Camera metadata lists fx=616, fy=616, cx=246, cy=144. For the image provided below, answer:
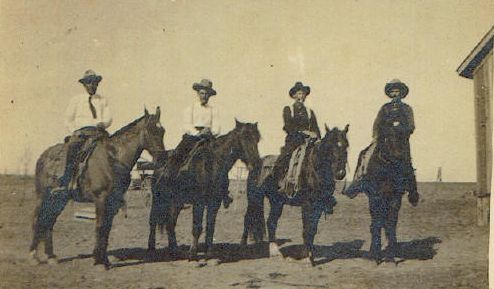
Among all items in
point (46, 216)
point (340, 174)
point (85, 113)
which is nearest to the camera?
point (340, 174)

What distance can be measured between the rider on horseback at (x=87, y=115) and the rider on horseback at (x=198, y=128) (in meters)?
0.86

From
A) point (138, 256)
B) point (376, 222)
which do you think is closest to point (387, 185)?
point (376, 222)

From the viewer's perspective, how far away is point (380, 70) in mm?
7020

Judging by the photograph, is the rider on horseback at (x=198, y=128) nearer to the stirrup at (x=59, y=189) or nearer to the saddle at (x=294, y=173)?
the saddle at (x=294, y=173)

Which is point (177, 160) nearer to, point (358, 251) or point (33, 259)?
point (33, 259)

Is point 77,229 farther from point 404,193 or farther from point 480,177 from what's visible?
point 480,177

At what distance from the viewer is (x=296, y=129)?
702cm

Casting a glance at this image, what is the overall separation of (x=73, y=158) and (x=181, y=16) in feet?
6.65

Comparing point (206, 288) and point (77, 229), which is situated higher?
point (77, 229)

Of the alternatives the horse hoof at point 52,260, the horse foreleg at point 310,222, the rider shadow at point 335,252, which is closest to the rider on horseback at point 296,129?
the horse foreleg at point 310,222

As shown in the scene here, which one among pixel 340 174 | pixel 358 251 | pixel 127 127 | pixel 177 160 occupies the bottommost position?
pixel 358 251

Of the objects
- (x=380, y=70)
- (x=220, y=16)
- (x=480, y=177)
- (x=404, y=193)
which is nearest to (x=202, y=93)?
(x=220, y=16)

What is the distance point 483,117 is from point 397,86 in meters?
1.01

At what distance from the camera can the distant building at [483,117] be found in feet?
22.4
